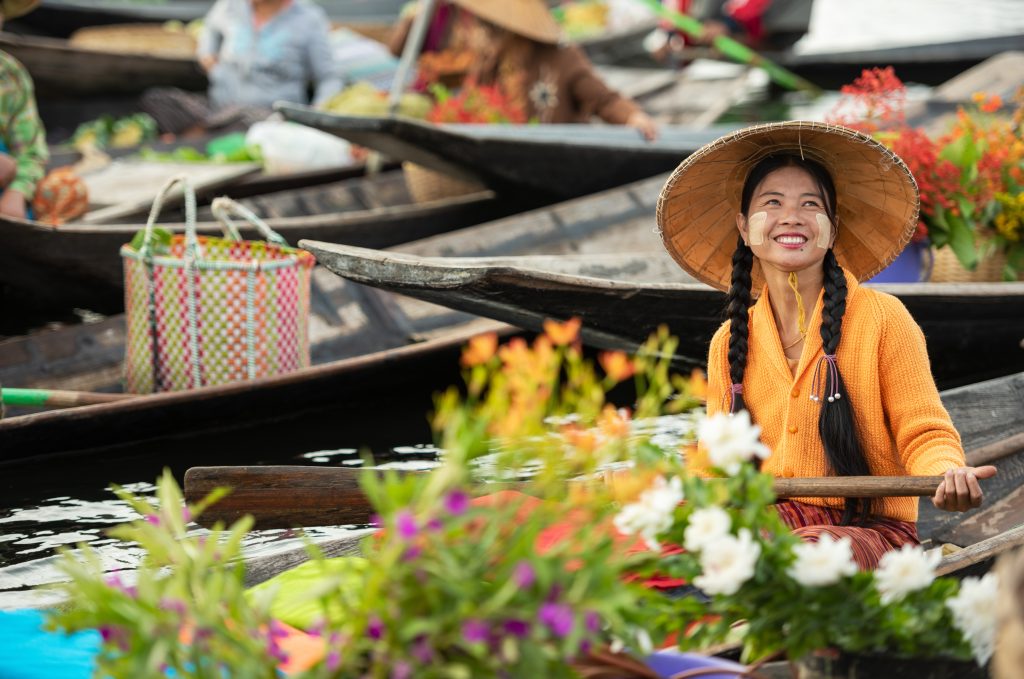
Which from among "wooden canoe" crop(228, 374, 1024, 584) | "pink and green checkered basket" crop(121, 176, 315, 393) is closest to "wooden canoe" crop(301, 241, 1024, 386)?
"wooden canoe" crop(228, 374, 1024, 584)

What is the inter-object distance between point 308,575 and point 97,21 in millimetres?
10428

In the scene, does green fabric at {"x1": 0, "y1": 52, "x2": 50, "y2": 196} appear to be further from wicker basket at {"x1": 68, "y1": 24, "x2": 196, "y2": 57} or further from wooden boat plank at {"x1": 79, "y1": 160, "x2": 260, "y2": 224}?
wicker basket at {"x1": 68, "y1": 24, "x2": 196, "y2": 57}

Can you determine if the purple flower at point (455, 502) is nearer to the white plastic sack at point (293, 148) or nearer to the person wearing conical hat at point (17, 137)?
the person wearing conical hat at point (17, 137)

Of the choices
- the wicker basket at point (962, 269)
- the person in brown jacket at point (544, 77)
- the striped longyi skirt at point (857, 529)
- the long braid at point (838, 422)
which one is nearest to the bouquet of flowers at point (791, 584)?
the striped longyi skirt at point (857, 529)

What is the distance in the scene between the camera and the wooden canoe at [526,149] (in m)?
5.23

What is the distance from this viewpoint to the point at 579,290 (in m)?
3.57

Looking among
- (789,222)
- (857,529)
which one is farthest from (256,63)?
(857,529)

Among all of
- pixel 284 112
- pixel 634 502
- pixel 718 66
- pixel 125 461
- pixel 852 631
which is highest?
pixel 718 66

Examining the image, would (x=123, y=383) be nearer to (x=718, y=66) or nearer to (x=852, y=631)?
(x=852, y=631)

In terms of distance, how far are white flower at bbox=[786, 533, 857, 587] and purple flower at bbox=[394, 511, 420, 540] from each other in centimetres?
53

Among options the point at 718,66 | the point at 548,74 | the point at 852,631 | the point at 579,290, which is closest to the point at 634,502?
the point at 852,631

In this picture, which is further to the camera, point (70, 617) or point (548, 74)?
point (548, 74)

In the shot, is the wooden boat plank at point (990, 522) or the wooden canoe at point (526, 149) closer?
the wooden boat plank at point (990, 522)

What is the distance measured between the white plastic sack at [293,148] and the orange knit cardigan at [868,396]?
426 centimetres
